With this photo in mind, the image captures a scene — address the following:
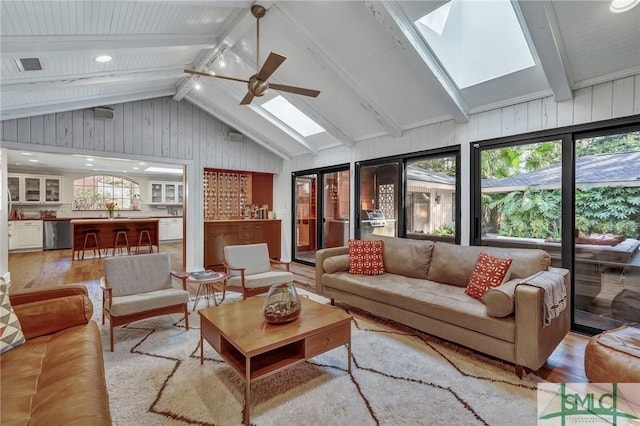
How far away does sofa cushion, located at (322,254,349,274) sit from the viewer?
3.87 meters

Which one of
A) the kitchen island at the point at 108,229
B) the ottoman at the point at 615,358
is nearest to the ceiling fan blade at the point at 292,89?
the ottoman at the point at 615,358

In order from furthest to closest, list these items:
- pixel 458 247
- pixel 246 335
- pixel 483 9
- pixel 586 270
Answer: pixel 458 247
pixel 586 270
pixel 483 9
pixel 246 335

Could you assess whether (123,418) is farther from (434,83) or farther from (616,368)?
(434,83)

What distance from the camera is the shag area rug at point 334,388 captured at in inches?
73.1

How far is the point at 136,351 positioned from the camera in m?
2.68

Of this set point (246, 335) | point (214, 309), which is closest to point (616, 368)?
point (246, 335)

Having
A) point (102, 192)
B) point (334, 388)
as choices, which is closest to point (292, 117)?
point (334, 388)

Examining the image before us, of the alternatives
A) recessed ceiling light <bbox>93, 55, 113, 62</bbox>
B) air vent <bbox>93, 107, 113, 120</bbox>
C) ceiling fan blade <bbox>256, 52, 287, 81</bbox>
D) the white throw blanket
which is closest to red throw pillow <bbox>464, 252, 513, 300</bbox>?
the white throw blanket

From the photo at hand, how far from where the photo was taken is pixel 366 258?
3857 mm

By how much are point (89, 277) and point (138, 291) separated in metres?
3.12

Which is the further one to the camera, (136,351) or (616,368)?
(136,351)

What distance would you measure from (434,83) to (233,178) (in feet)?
16.6

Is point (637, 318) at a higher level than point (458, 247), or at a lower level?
lower

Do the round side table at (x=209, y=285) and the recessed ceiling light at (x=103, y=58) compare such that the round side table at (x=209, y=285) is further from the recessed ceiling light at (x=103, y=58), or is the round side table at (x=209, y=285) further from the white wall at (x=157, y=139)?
the recessed ceiling light at (x=103, y=58)
